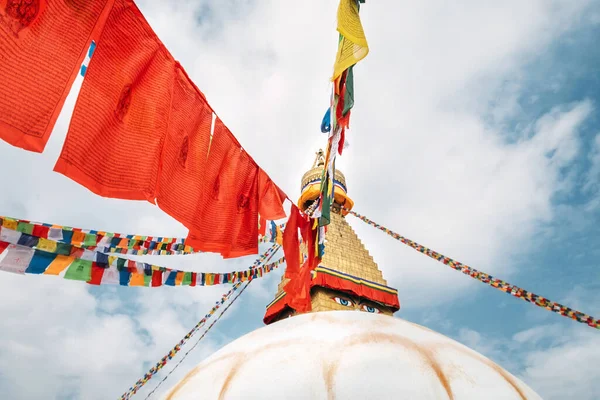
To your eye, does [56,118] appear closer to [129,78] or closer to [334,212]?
[129,78]

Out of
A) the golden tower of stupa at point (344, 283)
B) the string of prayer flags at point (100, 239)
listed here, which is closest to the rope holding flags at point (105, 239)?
the string of prayer flags at point (100, 239)

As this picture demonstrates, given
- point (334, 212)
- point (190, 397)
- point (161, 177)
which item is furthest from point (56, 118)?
point (334, 212)

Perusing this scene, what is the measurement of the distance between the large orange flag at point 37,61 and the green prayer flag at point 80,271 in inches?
79.2

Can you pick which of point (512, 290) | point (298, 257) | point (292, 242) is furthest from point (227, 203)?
point (512, 290)

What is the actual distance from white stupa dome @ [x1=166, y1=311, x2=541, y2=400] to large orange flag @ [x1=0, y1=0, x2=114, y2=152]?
2.31 metres

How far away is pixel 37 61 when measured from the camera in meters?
2.16

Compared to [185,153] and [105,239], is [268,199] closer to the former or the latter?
[185,153]

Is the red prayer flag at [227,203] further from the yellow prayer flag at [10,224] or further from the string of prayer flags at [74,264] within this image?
the yellow prayer flag at [10,224]

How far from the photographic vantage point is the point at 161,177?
319cm

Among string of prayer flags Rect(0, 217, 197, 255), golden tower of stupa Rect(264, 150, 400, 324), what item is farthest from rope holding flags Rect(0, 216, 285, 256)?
golden tower of stupa Rect(264, 150, 400, 324)

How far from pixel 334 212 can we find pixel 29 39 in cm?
1046

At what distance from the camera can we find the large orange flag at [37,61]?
201 centimetres

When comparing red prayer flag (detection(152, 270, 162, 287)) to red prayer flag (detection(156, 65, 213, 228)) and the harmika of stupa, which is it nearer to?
the harmika of stupa

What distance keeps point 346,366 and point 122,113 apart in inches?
106
